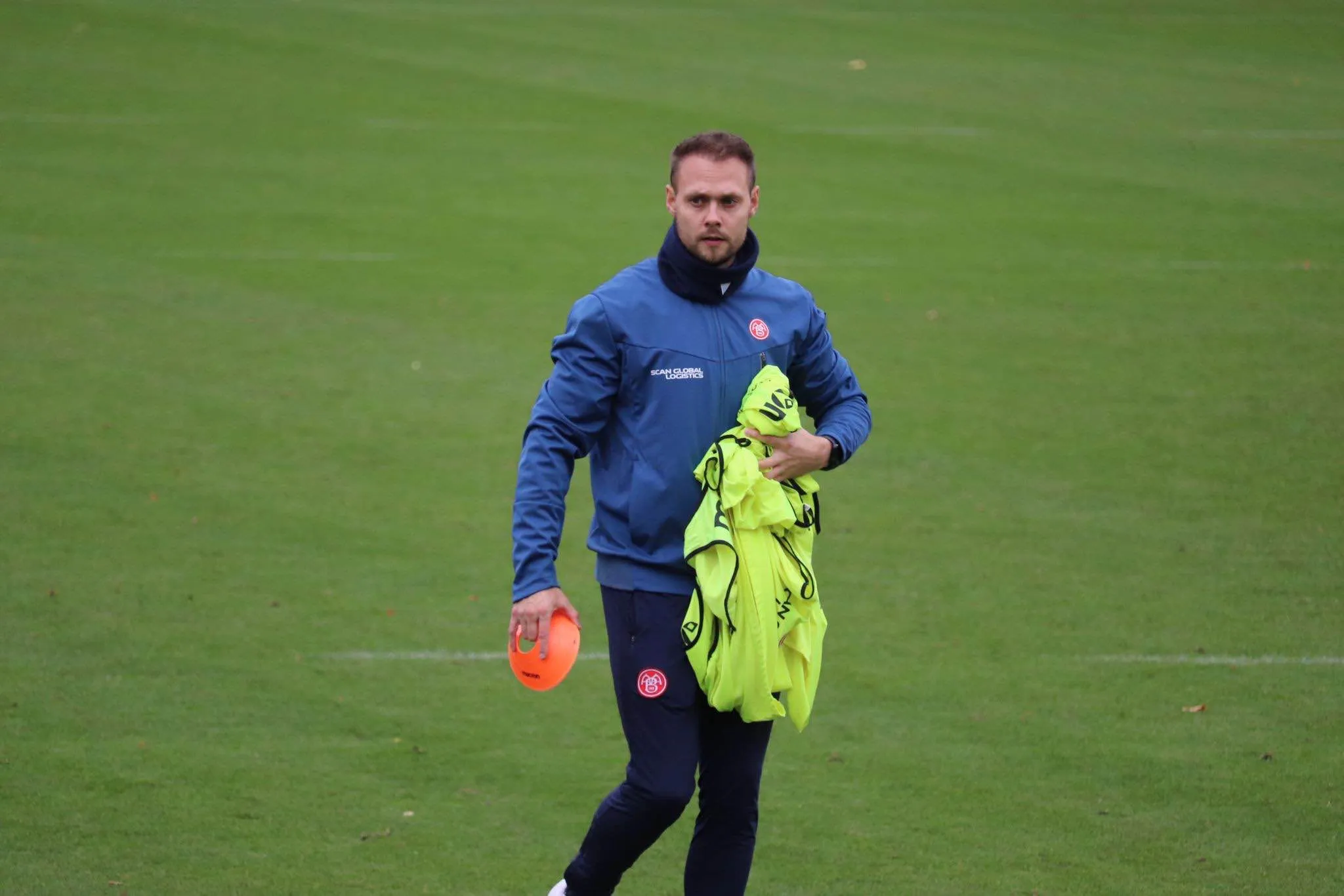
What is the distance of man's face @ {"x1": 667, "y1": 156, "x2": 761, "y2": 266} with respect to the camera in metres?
4.36

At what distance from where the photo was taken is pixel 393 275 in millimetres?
13750

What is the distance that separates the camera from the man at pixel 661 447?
4305mm

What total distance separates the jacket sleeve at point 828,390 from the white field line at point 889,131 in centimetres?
1428

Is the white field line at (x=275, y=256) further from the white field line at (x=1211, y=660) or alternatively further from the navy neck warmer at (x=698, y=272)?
the navy neck warmer at (x=698, y=272)

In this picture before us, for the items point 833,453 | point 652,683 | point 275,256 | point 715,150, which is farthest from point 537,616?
point 275,256

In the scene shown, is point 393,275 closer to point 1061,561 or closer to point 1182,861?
point 1061,561

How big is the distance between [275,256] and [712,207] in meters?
10.3

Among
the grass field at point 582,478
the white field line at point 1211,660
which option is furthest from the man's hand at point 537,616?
the white field line at point 1211,660

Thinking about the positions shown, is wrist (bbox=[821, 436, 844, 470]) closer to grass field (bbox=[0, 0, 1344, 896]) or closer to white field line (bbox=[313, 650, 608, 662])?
grass field (bbox=[0, 0, 1344, 896])

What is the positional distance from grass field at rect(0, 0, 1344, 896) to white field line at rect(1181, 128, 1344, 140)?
0.30ft

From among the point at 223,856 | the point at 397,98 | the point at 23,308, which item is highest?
the point at 397,98

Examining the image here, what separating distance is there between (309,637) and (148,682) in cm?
76

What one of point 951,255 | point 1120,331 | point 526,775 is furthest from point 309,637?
point 951,255

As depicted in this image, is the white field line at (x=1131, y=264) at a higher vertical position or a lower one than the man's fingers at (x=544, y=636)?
→ higher
